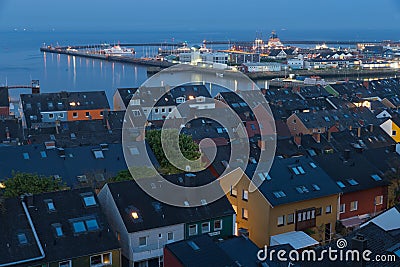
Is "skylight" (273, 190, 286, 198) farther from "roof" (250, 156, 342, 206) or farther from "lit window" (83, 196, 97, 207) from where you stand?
"lit window" (83, 196, 97, 207)

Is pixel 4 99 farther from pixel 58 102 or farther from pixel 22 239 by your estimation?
pixel 22 239

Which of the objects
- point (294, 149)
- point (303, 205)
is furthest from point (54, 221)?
point (294, 149)

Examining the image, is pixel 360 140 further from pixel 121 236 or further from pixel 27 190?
pixel 27 190

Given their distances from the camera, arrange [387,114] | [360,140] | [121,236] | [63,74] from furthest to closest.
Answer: [63,74] → [387,114] → [360,140] → [121,236]

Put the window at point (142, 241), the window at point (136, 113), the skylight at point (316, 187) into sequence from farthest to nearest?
the window at point (136, 113) < the skylight at point (316, 187) < the window at point (142, 241)

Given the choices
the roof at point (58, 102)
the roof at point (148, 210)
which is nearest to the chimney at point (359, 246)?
the roof at point (148, 210)

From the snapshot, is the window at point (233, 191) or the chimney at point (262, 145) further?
the chimney at point (262, 145)

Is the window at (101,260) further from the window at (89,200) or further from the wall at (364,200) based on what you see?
the wall at (364,200)
